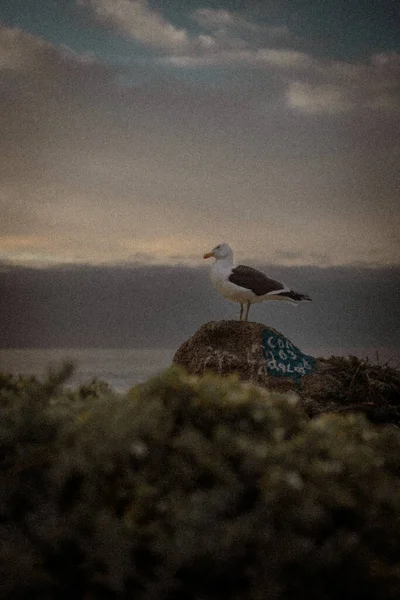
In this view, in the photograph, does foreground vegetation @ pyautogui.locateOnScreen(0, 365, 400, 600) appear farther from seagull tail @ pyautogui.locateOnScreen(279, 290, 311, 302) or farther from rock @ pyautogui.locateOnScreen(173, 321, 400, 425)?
seagull tail @ pyautogui.locateOnScreen(279, 290, 311, 302)

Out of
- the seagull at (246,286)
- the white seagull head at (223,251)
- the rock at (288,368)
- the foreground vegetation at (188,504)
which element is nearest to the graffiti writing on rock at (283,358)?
the rock at (288,368)

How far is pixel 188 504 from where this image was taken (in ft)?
6.24

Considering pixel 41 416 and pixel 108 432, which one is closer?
pixel 108 432

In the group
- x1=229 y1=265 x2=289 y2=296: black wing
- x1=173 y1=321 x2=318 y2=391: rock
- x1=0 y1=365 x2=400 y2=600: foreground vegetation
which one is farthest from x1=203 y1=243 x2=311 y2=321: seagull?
x1=0 y1=365 x2=400 y2=600: foreground vegetation

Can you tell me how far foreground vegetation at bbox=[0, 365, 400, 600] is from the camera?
1894 millimetres

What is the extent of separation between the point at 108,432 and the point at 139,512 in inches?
10.5

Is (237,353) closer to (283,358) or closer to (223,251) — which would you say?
(283,358)

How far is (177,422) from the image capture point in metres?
2.21

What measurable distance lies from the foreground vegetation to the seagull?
30.8 feet

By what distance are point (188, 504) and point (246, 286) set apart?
979 cm

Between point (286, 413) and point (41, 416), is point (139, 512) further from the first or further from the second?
point (286, 413)

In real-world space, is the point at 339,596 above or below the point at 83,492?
below

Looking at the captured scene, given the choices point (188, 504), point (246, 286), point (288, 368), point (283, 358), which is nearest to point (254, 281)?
point (246, 286)

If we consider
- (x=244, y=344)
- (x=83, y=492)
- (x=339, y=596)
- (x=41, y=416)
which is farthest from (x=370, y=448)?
(x=244, y=344)
